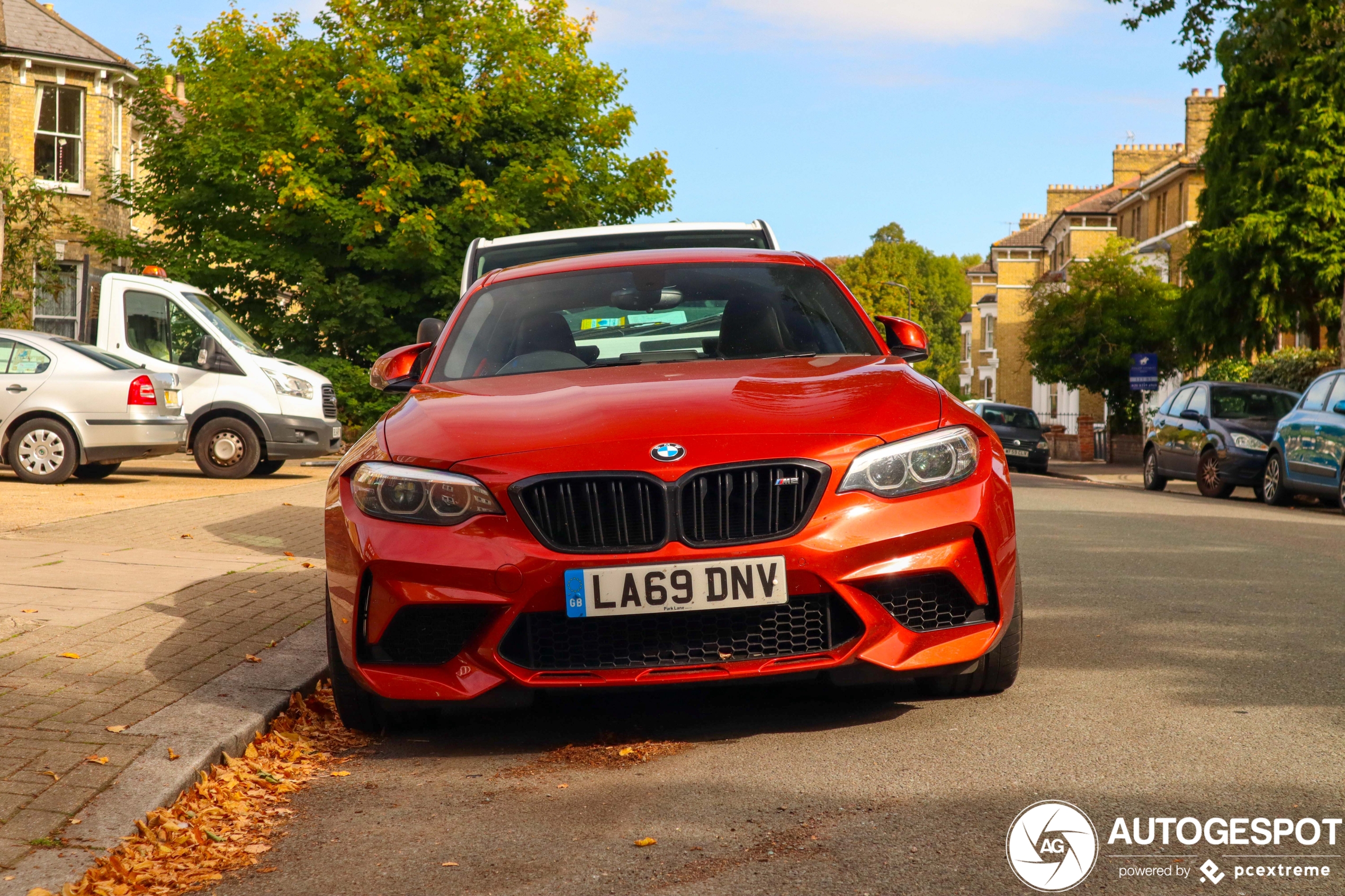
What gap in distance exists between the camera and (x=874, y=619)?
4480 millimetres

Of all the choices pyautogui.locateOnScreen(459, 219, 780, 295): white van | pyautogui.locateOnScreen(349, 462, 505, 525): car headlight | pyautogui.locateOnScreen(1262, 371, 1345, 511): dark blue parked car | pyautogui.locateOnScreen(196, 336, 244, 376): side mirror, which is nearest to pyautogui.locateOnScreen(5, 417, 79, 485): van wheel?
pyautogui.locateOnScreen(196, 336, 244, 376): side mirror

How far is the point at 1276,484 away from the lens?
17.7 metres

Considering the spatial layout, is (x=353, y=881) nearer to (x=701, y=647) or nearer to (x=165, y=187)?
(x=701, y=647)

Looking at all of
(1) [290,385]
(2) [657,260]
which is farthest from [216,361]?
(2) [657,260]

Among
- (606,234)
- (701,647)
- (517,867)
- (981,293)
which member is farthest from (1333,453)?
(981,293)

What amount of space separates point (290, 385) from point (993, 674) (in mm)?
15025

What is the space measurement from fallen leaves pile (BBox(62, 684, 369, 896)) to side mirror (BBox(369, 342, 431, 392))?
1.40 m

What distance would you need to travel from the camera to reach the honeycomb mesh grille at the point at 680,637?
4465 millimetres

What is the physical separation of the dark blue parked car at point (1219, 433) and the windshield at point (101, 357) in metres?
13.4

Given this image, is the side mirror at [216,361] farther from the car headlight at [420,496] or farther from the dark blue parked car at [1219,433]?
the car headlight at [420,496]

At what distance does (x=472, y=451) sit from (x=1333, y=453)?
13879mm

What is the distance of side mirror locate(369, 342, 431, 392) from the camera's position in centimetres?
601

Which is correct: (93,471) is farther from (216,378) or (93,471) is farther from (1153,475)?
(1153,475)

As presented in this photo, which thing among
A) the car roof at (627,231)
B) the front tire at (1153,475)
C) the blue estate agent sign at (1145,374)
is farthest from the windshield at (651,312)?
the blue estate agent sign at (1145,374)
